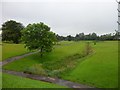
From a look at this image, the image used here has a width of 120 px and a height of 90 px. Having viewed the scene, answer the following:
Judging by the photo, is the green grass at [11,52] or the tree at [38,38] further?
the green grass at [11,52]

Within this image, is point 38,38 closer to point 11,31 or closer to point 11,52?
point 11,52

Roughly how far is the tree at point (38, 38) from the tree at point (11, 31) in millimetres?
59608

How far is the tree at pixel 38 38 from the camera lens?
5653cm

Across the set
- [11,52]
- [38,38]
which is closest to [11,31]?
[11,52]

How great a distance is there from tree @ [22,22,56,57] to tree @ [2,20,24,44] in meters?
59.6

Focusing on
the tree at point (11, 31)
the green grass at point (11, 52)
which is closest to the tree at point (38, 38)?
the green grass at point (11, 52)

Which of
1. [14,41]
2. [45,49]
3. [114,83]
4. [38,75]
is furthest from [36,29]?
[14,41]

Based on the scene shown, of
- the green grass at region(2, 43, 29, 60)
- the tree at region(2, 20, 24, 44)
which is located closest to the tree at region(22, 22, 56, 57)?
the green grass at region(2, 43, 29, 60)

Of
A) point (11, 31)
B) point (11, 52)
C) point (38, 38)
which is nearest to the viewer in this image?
point (38, 38)

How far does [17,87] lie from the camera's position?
80.8 feet

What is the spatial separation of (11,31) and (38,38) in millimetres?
63184

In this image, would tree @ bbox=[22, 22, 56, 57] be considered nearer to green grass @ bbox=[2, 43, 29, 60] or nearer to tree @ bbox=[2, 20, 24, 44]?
green grass @ bbox=[2, 43, 29, 60]

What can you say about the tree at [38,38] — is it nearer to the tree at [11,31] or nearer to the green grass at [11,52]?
the green grass at [11,52]

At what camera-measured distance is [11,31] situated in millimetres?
116812
